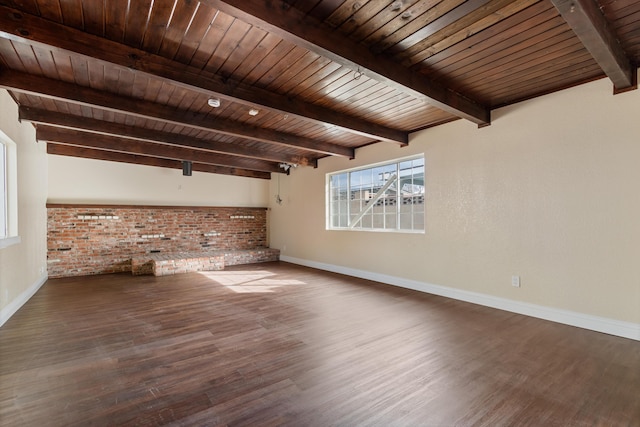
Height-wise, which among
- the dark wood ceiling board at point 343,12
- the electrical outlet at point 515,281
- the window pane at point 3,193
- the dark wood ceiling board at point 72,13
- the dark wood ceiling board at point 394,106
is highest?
the dark wood ceiling board at point 72,13

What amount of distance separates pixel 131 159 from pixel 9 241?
3767mm

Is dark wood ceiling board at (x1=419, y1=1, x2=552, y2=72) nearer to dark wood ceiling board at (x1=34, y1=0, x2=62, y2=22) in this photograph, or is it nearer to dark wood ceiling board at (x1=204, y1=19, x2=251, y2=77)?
dark wood ceiling board at (x1=204, y1=19, x2=251, y2=77)

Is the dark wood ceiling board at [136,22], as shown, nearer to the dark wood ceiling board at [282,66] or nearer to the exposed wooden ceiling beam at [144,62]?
the exposed wooden ceiling beam at [144,62]

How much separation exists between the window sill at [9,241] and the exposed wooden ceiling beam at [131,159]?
297 centimetres

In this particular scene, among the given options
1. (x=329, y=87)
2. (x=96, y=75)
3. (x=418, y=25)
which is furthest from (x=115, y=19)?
(x=418, y=25)

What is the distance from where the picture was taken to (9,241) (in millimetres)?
3400

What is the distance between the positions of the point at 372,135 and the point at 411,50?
6.43ft

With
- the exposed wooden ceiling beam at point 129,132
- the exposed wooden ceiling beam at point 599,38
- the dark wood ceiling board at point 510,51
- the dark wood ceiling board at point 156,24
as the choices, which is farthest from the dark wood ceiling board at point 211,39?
the exposed wooden ceiling beam at point 129,132

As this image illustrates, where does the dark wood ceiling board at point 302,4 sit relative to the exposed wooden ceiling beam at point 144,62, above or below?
above

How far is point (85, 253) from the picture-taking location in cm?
629

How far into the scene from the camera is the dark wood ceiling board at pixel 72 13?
2.08 m

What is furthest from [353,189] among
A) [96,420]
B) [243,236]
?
[96,420]

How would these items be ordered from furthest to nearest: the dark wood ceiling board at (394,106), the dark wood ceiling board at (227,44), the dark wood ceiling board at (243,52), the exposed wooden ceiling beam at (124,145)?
the exposed wooden ceiling beam at (124,145), the dark wood ceiling board at (394,106), the dark wood ceiling board at (243,52), the dark wood ceiling board at (227,44)

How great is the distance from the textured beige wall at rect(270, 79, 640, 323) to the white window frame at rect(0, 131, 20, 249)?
5.35 metres
